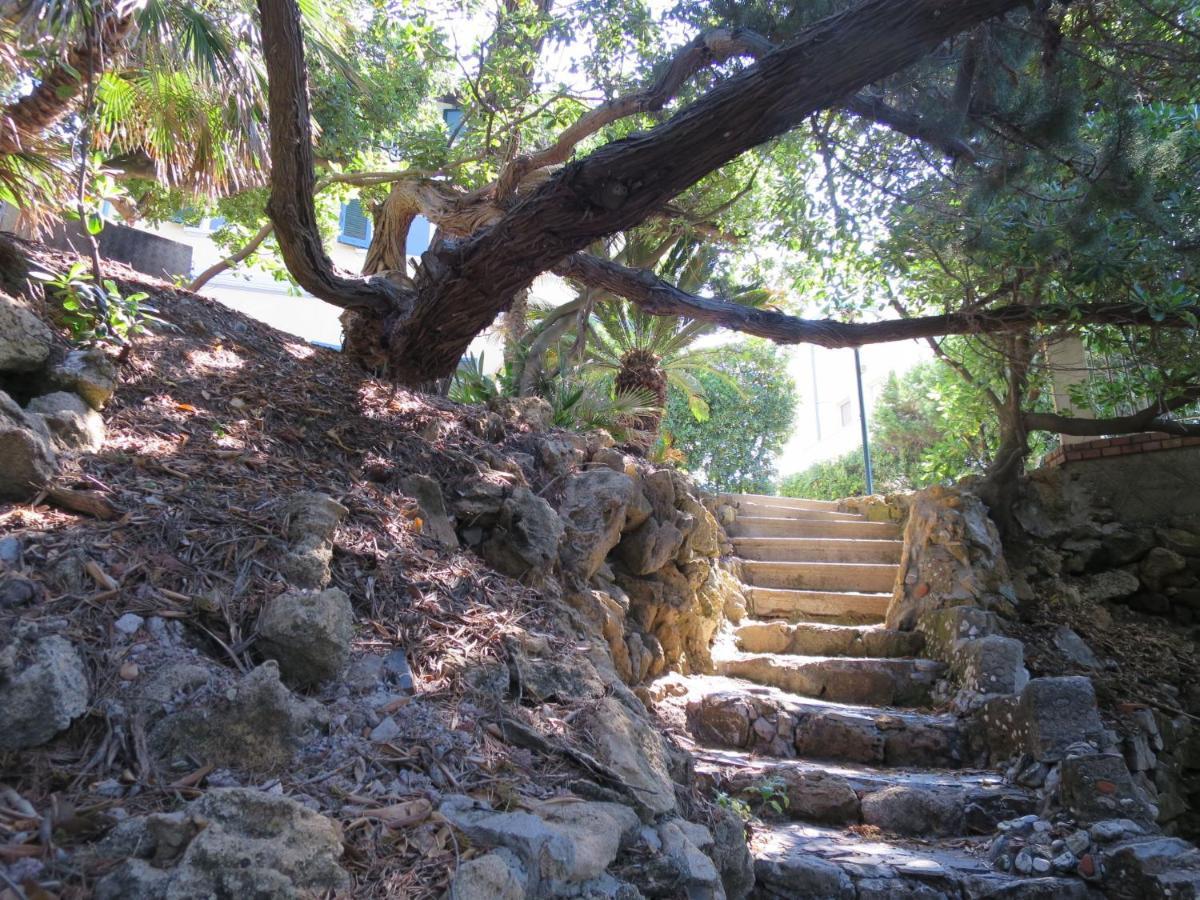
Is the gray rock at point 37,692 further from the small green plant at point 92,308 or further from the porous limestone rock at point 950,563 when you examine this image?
the porous limestone rock at point 950,563

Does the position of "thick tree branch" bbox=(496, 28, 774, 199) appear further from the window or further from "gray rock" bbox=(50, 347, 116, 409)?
the window

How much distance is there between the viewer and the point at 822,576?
24.5 ft

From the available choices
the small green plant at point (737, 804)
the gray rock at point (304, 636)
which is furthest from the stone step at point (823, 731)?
the gray rock at point (304, 636)

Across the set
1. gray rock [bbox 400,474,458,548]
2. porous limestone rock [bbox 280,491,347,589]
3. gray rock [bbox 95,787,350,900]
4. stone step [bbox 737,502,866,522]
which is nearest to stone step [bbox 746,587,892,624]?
stone step [bbox 737,502,866,522]

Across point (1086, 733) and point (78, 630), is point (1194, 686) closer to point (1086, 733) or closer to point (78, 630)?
point (1086, 733)

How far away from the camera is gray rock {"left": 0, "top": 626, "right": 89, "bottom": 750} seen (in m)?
1.55

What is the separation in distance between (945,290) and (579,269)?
112 inches

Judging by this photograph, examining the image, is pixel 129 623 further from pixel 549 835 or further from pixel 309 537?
pixel 549 835

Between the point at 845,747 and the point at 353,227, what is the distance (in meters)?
14.2

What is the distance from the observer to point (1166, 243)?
446cm

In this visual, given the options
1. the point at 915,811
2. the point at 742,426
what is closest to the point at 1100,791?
the point at 915,811

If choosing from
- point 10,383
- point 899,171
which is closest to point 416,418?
point 10,383

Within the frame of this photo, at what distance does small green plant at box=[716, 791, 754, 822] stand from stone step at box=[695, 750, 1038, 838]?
0.08m

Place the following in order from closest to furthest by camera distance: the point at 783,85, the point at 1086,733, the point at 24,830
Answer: the point at 24,830 → the point at 783,85 → the point at 1086,733
